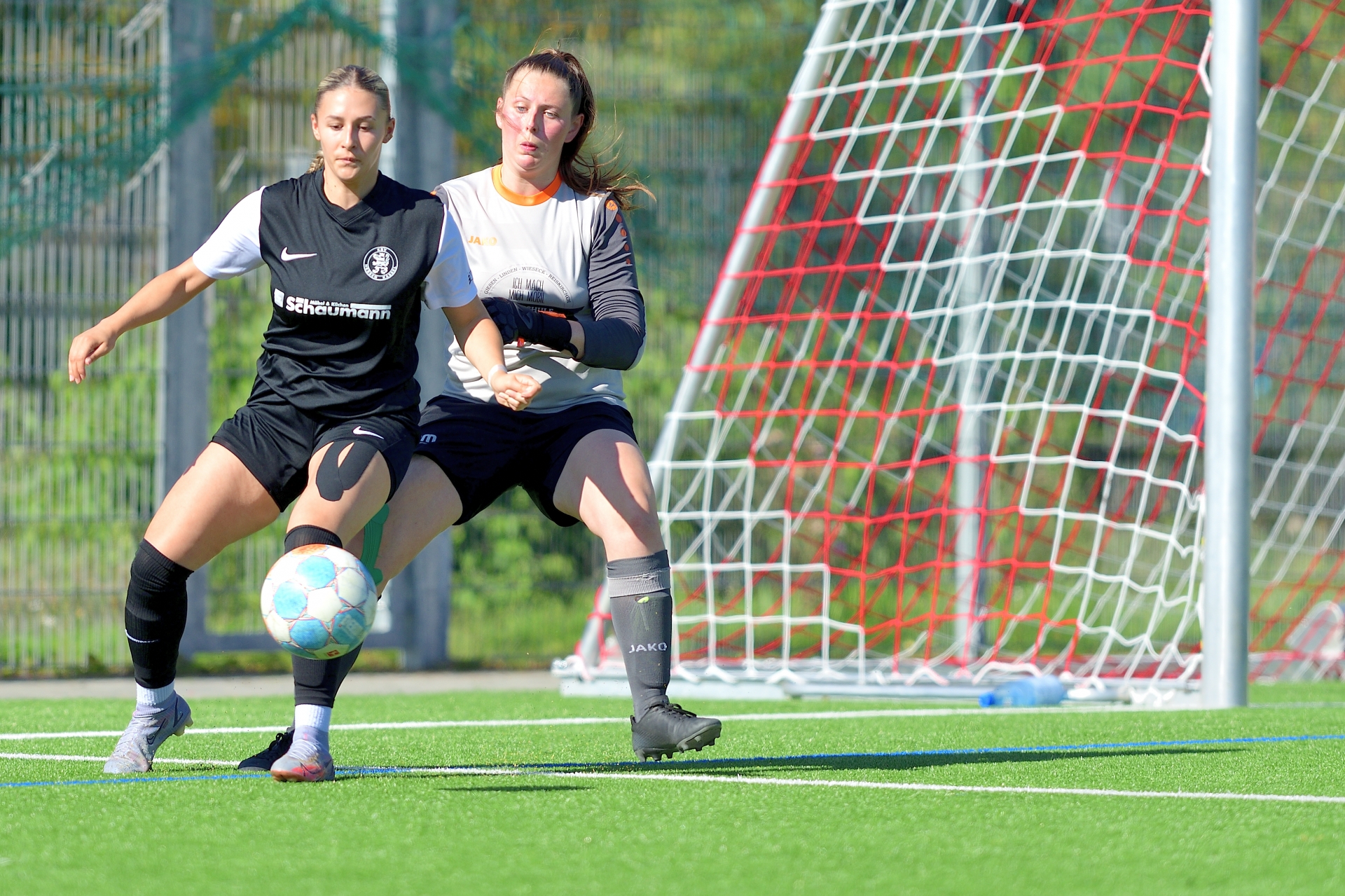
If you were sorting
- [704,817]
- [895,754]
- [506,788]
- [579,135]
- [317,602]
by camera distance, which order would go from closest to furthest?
[704,817] → [317,602] → [506,788] → [895,754] → [579,135]

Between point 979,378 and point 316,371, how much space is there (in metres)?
6.07

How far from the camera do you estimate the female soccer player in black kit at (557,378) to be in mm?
4438

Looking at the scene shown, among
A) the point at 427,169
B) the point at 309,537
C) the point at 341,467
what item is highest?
the point at 427,169

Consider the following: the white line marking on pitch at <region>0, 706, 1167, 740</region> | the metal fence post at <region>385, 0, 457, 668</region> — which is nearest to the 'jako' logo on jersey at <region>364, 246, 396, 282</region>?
the white line marking on pitch at <region>0, 706, 1167, 740</region>

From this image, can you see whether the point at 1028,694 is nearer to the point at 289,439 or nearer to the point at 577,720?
the point at 577,720

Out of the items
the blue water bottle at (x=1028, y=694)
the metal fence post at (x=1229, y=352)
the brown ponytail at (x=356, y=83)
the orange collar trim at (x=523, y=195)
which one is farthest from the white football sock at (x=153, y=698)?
the metal fence post at (x=1229, y=352)

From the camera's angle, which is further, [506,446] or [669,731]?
[506,446]

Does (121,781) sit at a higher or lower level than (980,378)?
lower

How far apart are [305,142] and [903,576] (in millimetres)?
3803

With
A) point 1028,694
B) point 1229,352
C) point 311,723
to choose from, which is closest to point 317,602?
point 311,723

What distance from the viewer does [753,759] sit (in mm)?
4590

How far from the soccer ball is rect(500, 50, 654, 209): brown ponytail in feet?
4.56

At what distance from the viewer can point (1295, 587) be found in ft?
28.9

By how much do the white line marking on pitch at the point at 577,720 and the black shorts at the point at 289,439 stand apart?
1.47 meters
